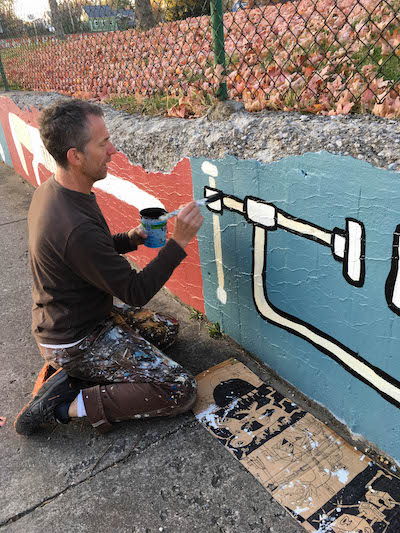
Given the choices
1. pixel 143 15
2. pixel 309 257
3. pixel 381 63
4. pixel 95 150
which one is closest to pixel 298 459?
pixel 309 257

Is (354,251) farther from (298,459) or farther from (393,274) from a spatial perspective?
(298,459)

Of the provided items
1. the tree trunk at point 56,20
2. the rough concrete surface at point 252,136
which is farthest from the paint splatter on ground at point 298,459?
the tree trunk at point 56,20

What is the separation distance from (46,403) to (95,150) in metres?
1.39

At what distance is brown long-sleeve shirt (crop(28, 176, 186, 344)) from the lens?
2.10 m

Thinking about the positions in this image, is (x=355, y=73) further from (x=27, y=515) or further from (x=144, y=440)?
(x=27, y=515)

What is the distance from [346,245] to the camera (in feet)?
6.26

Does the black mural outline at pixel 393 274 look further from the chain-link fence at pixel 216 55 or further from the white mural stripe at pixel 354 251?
the chain-link fence at pixel 216 55

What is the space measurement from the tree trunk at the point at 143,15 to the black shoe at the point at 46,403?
160 inches

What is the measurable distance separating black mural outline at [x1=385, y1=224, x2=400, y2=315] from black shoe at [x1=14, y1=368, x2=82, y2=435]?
1.76 metres

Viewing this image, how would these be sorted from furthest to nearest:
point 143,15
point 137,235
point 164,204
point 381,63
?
point 143,15 < point 164,204 < point 137,235 < point 381,63

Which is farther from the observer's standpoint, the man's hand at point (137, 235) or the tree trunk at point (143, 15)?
the tree trunk at point (143, 15)

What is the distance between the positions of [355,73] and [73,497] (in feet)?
A: 8.82

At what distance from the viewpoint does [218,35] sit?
2453 millimetres

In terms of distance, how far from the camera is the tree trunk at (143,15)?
4.78 meters
